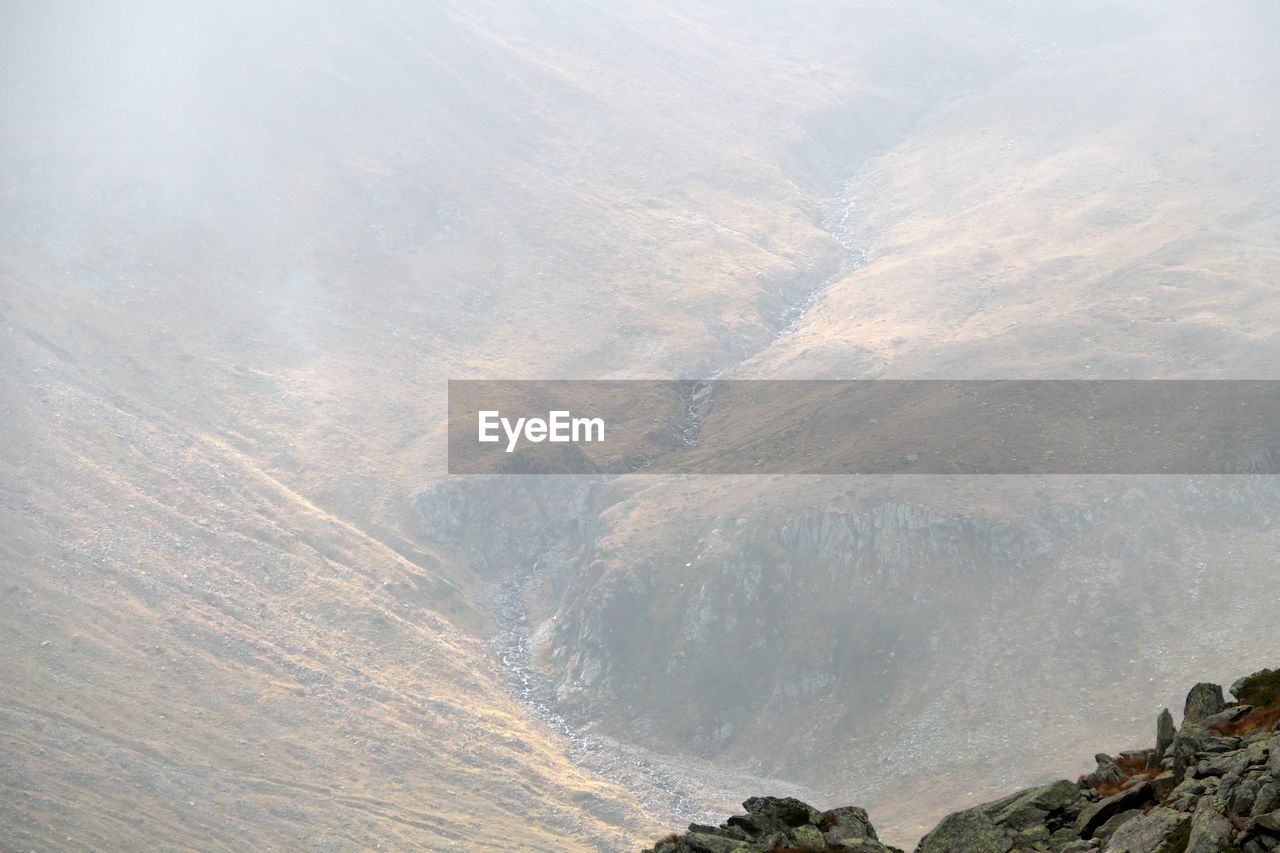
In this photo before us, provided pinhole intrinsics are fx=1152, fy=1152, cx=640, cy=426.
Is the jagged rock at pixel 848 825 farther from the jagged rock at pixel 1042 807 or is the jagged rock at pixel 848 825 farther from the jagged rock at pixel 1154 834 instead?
the jagged rock at pixel 1154 834

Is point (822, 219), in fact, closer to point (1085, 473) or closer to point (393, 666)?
point (1085, 473)

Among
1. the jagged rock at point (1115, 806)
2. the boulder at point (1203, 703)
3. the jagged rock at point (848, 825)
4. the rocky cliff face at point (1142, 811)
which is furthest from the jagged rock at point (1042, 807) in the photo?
the boulder at point (1203, 703)

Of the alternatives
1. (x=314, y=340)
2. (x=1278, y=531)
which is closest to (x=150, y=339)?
(x=314, y=340)

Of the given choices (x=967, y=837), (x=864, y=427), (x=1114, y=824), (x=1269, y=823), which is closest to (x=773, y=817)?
(x=967, y=837)

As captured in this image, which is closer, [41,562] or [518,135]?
[41,562]

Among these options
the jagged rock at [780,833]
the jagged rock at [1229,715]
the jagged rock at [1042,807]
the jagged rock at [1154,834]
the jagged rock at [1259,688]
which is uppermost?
the jagged rock at [1259,688]

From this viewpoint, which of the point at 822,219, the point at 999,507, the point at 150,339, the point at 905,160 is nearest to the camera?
the point at 999,507

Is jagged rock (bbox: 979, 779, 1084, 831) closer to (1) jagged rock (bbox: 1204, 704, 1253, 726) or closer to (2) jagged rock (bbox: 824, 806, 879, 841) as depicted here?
(2) jagged rock (bbox: 824, 806, 879, 841)
